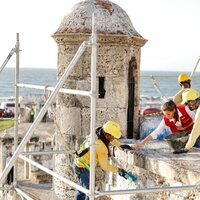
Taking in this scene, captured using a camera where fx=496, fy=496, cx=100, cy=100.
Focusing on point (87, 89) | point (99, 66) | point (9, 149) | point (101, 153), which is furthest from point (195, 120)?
point (9, 149)

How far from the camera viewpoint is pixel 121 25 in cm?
789

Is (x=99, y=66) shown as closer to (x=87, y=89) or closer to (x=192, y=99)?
(x=87, y=89)

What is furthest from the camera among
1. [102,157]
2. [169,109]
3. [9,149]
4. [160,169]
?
[9,149]

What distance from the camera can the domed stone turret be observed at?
7801 mm

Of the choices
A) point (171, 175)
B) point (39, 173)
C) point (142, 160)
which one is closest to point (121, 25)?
point (142, 160)

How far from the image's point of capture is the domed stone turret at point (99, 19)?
7801 millimetres

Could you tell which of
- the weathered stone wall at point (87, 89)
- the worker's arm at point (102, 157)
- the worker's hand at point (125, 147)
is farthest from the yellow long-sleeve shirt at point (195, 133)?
the weathered stone wall at point (87, 89)

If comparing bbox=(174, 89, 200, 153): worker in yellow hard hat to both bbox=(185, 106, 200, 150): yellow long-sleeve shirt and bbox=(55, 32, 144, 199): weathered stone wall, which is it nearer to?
bbox=(185, 106, 200, 150): yellow long-sleeve shirt

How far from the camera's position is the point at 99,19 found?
7863mm

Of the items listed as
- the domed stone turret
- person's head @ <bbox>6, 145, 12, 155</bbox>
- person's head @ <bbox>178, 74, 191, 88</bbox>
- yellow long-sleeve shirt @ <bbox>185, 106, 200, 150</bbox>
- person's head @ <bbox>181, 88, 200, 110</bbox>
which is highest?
the domed stone turret

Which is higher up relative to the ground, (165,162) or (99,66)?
(99,66)

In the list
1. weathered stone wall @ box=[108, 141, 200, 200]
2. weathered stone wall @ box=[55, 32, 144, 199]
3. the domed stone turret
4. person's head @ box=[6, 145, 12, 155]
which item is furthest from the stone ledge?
person's head @ box=[6, 145, 12, 155]

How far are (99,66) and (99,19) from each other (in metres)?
0.75

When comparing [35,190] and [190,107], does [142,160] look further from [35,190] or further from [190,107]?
[35,190]
